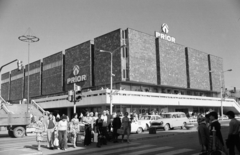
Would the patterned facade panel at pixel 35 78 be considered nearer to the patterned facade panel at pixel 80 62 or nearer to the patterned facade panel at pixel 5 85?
the patterned facade panel at pixel 80 62

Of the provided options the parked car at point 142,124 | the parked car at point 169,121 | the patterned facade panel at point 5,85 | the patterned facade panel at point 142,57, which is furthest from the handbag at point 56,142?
the patterned facade panel at point 5,85

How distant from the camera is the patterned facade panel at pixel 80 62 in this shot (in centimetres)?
5109

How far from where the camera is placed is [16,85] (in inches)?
3310

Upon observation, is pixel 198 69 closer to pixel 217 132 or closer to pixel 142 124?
pixel 142 124

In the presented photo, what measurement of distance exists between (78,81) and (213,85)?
40214mm

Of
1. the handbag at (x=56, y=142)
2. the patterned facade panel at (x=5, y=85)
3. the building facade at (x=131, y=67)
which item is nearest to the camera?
the handbag at (x=56, y=142)

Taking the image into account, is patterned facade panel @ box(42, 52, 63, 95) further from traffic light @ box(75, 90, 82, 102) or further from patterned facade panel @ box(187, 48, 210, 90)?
traffic light @ box(75, 90, 82, 102)

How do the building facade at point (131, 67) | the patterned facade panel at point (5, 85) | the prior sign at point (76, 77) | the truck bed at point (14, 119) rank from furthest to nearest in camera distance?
the patterned facade panel at point (5, 85) < the prior sign at point (76, 77) < the building facade at point (131, 67) < the truck bed at point (14, 119)

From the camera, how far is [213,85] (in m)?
68.7

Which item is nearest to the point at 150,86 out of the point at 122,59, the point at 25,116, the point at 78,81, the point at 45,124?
the point at 122,59

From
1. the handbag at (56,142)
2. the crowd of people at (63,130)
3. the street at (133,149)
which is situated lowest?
the street at (133,149)

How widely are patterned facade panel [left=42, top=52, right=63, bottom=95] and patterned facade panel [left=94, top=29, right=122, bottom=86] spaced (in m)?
14.4

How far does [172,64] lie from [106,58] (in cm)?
1737

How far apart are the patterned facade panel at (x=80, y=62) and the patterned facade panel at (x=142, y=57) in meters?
10.4
